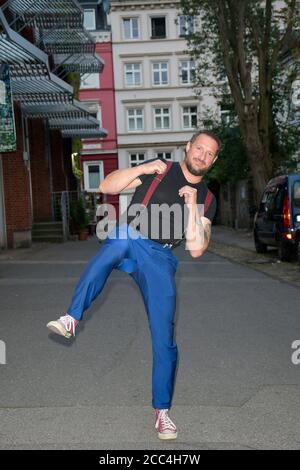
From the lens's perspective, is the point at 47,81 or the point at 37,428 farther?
the point at 47,81

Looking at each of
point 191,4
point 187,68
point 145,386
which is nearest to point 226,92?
point 191,4

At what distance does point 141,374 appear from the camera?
231 inches

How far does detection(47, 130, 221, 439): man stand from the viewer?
13.8 feet

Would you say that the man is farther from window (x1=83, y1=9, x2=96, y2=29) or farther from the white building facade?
window (x1=83, y1=9, x2=96, y2=29)

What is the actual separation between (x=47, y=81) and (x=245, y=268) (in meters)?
8.32

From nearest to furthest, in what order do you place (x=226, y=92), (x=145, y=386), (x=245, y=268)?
(x=145, y=386) → (x=245, y=268) → (x=226, y=92)

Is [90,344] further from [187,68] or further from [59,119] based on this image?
[187,68]

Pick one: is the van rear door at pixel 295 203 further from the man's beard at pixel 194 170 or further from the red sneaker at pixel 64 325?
the red sneaker at pixel 64 325

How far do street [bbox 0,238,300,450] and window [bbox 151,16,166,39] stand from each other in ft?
154

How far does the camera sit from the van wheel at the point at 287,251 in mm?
15359

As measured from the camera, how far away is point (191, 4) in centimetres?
2728

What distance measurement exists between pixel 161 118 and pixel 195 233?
5194 cm

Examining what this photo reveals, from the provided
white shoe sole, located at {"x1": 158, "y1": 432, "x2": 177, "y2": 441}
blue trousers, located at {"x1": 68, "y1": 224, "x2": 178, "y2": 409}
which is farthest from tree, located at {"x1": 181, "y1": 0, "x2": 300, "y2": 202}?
white shoe sole, located at {"x1": 158, "y1": 432, "x2": 177, "y2": 441}

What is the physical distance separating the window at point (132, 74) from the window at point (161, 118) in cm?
261
